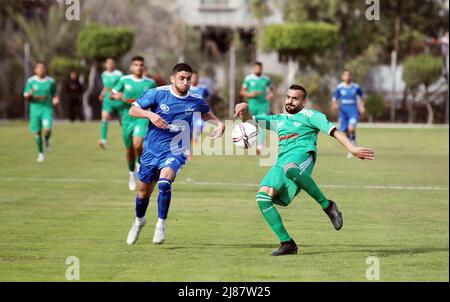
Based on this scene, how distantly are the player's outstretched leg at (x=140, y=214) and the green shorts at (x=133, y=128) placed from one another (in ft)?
20.6

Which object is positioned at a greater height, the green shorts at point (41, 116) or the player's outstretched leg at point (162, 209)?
the green shorts at point (41, 116)

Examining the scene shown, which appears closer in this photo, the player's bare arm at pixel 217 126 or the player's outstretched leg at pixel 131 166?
the player's bare arm at pixel 217 126

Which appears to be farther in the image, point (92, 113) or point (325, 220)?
point (92, 113)

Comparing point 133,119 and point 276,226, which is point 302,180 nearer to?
point 276,226

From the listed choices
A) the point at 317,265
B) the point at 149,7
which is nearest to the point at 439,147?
the point at 317,265

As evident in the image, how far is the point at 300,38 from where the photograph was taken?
46.5 metres

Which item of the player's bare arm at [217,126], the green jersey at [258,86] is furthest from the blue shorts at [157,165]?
the green jersey at [258,86]

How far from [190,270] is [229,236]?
8.53 feet

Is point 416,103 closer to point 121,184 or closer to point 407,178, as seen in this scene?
point 407,178

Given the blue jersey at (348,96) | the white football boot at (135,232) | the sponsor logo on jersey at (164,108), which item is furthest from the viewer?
the blue jersey at (348,96)

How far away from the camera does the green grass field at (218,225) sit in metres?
10.2

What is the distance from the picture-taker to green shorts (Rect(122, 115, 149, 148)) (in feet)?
60.9

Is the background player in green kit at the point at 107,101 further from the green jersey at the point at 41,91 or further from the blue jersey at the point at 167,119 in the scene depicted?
the blue jersey at the point at 167,119

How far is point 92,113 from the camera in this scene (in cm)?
4844
